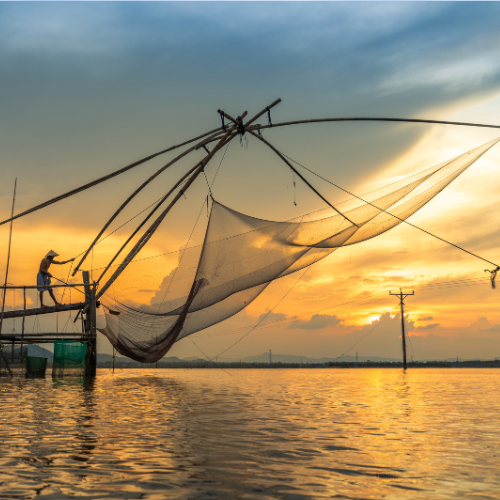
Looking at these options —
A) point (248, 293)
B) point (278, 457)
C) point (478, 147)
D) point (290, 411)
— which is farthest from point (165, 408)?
point (478, 147)

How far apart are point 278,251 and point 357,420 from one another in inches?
158

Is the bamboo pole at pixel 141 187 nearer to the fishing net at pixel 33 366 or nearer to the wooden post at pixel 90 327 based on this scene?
the wooden post at pixel 90 327

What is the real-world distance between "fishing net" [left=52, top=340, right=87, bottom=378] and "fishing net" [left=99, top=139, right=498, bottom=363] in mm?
7388

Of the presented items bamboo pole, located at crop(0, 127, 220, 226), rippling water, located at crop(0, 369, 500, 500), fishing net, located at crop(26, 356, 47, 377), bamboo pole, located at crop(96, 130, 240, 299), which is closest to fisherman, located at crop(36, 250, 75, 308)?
fishing net, located at crop(26, 356, 47, 377)

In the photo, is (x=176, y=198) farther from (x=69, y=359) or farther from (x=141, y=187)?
(x=69, y=359)

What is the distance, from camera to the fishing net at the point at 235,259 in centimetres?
1087

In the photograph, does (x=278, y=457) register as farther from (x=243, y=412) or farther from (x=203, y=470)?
(x=243, y=412)

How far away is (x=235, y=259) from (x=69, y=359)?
11.4m

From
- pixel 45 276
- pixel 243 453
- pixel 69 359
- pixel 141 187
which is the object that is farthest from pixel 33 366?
pixel 243 453

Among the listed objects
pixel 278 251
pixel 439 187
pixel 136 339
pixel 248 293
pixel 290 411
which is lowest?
pixel 290 411

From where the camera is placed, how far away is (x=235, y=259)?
38.5ft

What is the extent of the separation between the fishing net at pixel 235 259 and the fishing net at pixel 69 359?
7.39 m

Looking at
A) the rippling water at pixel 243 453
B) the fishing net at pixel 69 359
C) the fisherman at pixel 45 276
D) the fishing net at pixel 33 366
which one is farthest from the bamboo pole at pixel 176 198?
the fishing net at pixel 33 366

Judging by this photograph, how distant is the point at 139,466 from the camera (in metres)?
5.26
